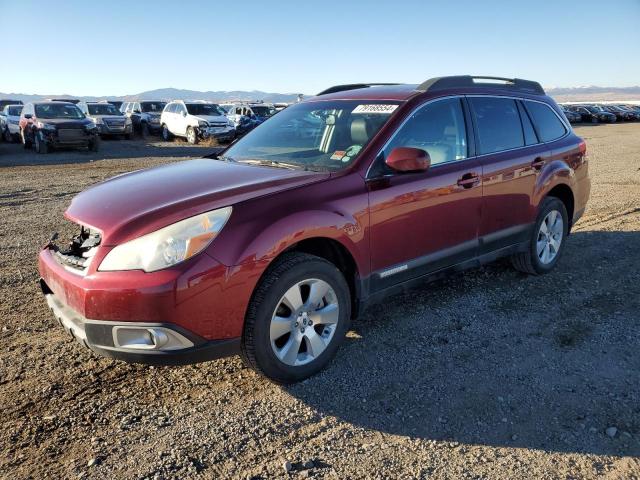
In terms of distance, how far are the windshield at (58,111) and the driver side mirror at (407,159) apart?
58.7 ft

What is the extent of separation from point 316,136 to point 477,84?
60.8 inches

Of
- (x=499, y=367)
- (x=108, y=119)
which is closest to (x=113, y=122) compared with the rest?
(x=108, y=119)

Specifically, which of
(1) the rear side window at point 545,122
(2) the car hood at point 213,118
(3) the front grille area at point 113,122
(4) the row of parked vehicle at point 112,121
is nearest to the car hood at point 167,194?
(1) the rear side window at point 545,122

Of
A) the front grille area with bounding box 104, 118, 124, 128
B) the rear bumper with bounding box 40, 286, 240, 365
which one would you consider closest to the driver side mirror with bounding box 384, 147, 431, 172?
the rear bumper with bounding box 40, 286, 240, 365

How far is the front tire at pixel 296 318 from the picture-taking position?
10.1ft

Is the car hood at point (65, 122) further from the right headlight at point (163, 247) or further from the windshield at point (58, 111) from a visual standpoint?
the right headlight at point (163, 247)

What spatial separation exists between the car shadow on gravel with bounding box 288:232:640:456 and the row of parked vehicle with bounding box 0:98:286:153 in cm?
834

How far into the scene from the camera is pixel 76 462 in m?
2.63

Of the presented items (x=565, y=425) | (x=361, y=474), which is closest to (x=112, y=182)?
(x=361, y=474)

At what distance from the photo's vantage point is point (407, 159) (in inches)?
140

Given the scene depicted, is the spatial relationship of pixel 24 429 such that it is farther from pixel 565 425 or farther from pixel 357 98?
pixel 357 98

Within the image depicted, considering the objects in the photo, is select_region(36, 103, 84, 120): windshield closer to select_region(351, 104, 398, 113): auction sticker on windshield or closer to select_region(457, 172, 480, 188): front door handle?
select_region(351, 104, 398, 113): auction sticker on windshield

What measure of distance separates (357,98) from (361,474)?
2842 millimetres

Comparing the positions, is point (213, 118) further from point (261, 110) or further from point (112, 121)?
point (261, 110)
